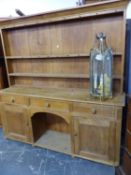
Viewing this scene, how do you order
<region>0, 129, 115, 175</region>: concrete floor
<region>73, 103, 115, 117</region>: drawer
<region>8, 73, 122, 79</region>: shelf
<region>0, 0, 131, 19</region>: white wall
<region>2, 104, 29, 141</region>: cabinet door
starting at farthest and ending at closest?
<region>0, 0, 131, 19</region>: white wall → <region>2, 104, 29, 141</region>: cabinet door → <region>8, 73, 122, 79</region>: shelf → <region>0, 129, 115, 175</region>: concrete floor → <region>73, 103, 115, 117</region>: drawer

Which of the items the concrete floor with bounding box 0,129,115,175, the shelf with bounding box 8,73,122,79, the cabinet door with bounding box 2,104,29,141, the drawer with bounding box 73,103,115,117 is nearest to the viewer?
the drawer with bounding box 73,103,115,117

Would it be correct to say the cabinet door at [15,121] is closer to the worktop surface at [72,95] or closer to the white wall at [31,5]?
the worktop surface at [72,95]

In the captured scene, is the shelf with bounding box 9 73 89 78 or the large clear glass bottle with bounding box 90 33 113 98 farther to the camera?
the shelf with bounding box 9 73 89 78

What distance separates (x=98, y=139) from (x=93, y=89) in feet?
1.90

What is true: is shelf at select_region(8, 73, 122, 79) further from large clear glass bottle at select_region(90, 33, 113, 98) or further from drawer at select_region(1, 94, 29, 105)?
drawer at select_region(1, 94, 29, 105)

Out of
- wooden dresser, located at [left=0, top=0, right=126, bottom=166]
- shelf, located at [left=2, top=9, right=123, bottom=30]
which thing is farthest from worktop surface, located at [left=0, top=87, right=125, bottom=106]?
shelf, located at [left=2, top=9, right=123, bottom=30]

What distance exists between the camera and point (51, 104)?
186 centimetres

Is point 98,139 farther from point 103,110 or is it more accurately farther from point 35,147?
point 35,147

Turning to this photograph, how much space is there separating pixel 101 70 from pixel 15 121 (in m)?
1.43

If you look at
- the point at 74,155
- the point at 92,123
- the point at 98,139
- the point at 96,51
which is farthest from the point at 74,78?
the point at 74,155

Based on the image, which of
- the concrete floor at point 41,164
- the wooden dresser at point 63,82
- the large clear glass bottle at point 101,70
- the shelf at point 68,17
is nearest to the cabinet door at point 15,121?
the wooden dresser at point 63,82

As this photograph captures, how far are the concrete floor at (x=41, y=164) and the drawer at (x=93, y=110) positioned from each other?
0.65 metres

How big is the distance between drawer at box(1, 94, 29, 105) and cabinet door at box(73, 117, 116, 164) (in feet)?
2.38

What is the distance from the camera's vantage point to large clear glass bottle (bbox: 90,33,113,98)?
1.64 metres
